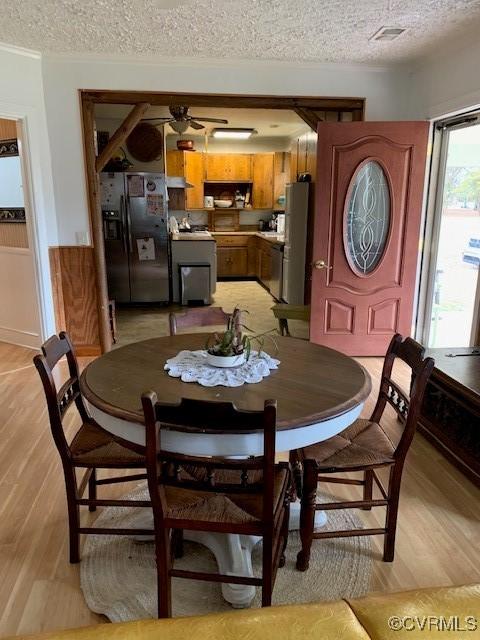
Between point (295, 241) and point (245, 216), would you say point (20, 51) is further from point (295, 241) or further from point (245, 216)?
point (245, 216)

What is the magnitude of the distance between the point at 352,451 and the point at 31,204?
3.41 meters

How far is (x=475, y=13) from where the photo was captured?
9.68 feet

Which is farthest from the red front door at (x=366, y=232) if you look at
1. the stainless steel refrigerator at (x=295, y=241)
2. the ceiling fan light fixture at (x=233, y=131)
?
the ceiling fan light fixture at (x=233, y=131)

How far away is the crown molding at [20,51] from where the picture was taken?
3.56 metres

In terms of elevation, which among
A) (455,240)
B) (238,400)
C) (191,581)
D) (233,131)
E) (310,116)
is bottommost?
(191,581)

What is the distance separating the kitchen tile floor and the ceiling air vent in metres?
2.51

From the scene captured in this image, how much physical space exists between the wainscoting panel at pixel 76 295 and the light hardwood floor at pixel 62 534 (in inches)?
57.6

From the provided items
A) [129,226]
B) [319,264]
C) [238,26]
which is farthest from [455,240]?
[129,226]

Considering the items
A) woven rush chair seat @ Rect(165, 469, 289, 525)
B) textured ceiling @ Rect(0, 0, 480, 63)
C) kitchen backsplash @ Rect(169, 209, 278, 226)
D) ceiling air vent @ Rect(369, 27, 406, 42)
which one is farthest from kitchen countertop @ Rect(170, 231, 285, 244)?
woven rush chair seat @ Rect(165, 469, 289, 525)

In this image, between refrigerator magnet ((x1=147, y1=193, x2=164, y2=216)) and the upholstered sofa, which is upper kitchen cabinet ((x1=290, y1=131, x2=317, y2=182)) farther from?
the upholstered sofa

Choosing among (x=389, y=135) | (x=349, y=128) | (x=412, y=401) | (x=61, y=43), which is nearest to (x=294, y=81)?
(x=349, y=128)

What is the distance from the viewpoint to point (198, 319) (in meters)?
2.58

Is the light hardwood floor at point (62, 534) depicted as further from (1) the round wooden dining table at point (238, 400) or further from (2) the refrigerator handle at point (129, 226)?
(2) the refrigerator handle at point (129, 226)

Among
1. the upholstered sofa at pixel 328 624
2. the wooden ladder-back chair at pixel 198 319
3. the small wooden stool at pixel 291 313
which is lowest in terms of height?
the small wooden stool at pixel 291 313
